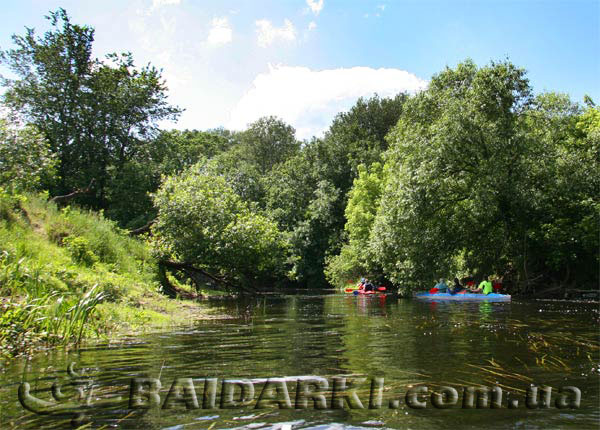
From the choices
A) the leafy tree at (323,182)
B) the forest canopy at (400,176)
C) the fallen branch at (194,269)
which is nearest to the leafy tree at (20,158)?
the forest canopy at (400,176)

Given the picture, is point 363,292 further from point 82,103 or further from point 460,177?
point 82,103

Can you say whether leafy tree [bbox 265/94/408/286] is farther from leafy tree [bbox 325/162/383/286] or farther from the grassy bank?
the grassy bank

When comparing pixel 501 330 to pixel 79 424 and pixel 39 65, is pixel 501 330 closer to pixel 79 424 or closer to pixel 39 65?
pixel 79 424

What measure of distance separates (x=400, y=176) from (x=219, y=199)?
32.4 feet

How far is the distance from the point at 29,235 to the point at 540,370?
1320 cm

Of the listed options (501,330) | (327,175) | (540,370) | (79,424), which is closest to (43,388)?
(79,424)

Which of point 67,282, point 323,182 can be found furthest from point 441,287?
point 323,182

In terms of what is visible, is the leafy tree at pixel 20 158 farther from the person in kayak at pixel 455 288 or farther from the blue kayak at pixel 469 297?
the person in kayak at pixel 455 288

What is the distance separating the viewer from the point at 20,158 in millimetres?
16953

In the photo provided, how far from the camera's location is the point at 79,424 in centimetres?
365

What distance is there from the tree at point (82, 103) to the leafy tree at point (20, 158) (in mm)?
Answer: 12478

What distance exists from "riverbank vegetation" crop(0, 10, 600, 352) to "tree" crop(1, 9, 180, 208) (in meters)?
0.09

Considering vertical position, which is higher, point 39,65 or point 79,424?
point 39,65

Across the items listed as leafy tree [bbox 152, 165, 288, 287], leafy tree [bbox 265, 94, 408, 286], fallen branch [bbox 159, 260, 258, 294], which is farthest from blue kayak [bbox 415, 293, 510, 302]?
leafy tree [bbox 265, 94, 408, 286]
